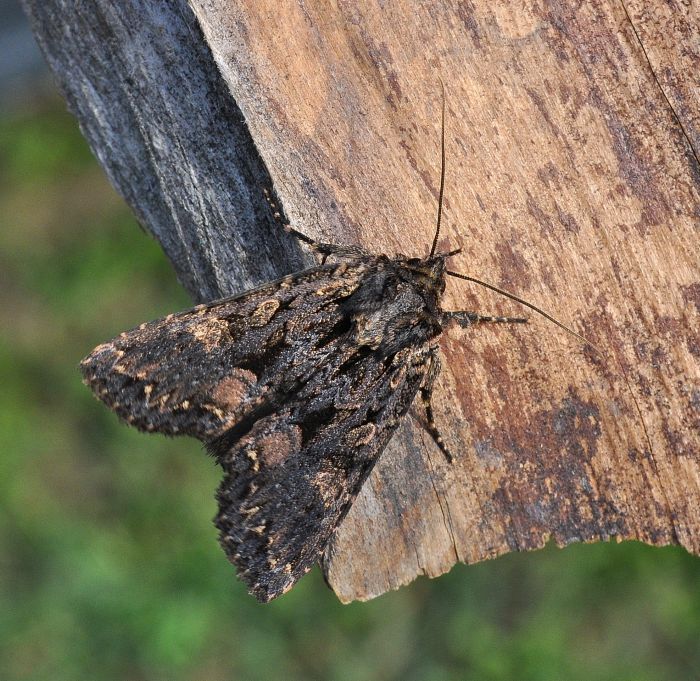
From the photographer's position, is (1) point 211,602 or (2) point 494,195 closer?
(2) point 494,195

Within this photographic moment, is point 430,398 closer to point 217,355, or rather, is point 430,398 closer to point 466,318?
point 466,318

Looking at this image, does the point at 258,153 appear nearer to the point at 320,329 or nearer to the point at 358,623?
the point at 320,329

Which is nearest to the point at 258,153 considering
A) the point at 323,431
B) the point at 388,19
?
the point at 388,19

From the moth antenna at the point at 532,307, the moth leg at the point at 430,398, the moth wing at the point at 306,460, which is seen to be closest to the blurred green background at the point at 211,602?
the moth wing at the point at 306,460

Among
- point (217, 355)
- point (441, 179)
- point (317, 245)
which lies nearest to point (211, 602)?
point (217, 355)

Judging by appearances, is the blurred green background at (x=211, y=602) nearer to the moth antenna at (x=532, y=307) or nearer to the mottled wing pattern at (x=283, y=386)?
the mottled wing pattern at (x=283, y=386)
